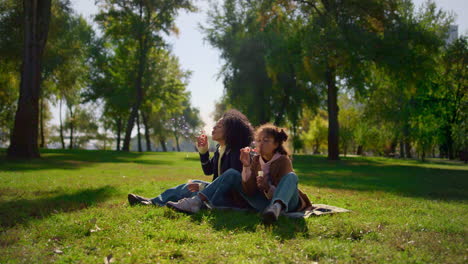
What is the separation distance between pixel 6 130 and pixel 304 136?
43.2 meters

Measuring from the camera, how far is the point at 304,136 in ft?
216

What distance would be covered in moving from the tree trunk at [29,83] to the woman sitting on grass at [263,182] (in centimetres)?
1448

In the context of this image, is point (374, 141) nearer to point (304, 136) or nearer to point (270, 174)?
point (304, 136)

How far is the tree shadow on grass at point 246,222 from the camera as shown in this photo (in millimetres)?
4925

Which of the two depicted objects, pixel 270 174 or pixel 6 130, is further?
pixel 6 130

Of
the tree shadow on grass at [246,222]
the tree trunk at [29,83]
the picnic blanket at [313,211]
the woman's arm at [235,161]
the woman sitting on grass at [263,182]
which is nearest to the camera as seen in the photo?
the tree shadow on grass at [246,222]

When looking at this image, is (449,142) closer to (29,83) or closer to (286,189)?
(29,83)

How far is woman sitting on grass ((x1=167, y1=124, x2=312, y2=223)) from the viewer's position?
5.58 metres

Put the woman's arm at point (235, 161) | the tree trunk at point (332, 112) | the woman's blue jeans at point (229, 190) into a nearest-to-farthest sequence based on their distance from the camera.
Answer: the woman's blue jeans at point (229, 190), the woman's arm at point (235, 161), the tree trunk at point (332, 112)

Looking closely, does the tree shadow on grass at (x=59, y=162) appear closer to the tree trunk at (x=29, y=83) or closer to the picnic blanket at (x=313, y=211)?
the tree trunk at (x=29, y=83)

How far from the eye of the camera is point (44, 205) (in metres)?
6.80

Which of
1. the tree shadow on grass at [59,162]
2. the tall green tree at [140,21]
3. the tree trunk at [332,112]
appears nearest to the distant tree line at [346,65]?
the tree trunk at [332,112]

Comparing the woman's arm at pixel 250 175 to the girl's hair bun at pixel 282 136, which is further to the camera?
the girl's hair bun at pixel 282 136

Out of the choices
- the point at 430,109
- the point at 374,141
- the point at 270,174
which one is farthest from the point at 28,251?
the point at 374,141
